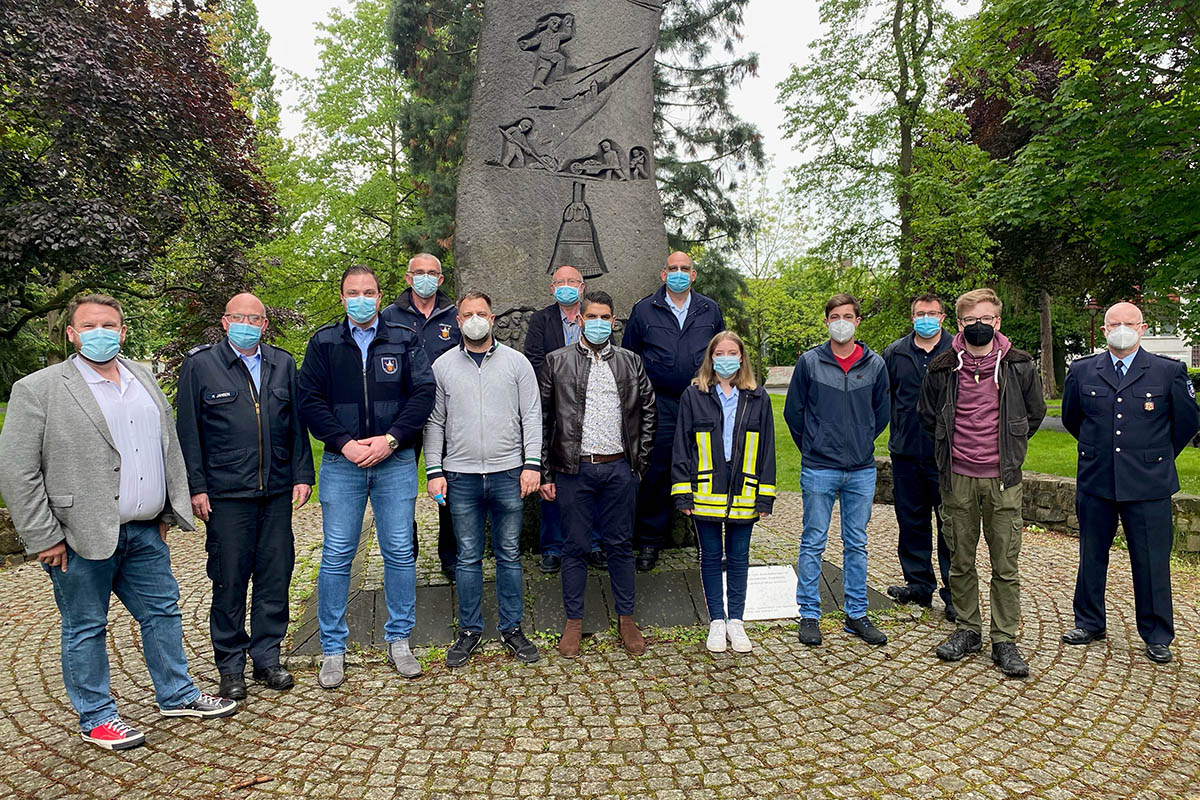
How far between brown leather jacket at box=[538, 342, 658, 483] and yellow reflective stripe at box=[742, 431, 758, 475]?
1.88ft

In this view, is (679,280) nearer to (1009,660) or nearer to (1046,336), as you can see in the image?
(1009,660)

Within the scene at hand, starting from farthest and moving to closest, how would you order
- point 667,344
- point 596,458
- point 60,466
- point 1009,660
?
point 667,344 < point 596,458 < point 1009,660 < point 60,466

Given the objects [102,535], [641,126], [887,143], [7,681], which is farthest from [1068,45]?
[7,681]

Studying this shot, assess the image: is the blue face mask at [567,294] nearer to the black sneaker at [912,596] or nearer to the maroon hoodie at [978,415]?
the maroon hoodie at [978,415]

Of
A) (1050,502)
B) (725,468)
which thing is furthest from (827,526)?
(1050,502)

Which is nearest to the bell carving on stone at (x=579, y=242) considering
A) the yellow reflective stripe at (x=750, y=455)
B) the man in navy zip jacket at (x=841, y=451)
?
the man in navy zip jacket at (x=841, y=451)

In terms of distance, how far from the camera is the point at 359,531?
4234mm

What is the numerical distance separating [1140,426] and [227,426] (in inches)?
212

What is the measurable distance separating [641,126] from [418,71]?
42.1 feet

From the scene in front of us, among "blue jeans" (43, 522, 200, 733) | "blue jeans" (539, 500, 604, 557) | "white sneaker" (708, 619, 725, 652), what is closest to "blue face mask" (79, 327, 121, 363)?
"blue jeans" (43, 522, 200, 733)

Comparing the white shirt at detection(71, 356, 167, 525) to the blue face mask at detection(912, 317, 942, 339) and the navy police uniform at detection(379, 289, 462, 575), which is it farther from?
the blue face mask at detection(912, 317, 942, 339)

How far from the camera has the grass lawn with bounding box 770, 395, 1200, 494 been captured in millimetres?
10062

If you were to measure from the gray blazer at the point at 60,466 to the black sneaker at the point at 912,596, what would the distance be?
16.0 ft

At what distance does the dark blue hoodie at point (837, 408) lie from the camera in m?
4.61
